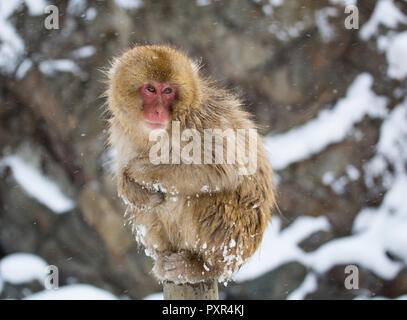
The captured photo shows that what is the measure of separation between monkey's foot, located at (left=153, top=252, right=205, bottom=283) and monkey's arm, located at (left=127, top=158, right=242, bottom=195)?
0.26 metres

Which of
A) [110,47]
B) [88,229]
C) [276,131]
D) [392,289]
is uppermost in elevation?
Answer: [110,47]

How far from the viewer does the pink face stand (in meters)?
1.30

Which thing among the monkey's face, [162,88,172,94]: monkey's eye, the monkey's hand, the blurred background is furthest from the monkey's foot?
the blurred background

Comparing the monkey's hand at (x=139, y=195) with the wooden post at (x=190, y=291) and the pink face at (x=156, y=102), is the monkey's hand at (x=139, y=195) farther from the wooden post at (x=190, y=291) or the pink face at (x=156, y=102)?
the wooden post at (x=190, y=291)

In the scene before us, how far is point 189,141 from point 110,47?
6.39ft

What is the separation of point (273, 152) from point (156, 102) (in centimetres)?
201

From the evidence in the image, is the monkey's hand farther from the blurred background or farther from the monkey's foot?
the blurred background

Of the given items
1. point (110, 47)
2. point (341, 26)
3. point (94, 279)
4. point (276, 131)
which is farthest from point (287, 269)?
point (110, 47)

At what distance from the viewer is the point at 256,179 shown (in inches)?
61.0

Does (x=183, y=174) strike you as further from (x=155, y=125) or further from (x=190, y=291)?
(x=190, y=291)

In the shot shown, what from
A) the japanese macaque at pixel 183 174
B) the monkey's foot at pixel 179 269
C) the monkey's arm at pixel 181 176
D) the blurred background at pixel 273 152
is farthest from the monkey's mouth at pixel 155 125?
the blurred background at pixel 273 152

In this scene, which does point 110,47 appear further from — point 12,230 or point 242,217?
point 242,217

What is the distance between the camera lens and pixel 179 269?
57.8 inches

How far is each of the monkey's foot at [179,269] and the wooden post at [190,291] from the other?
23 mm
